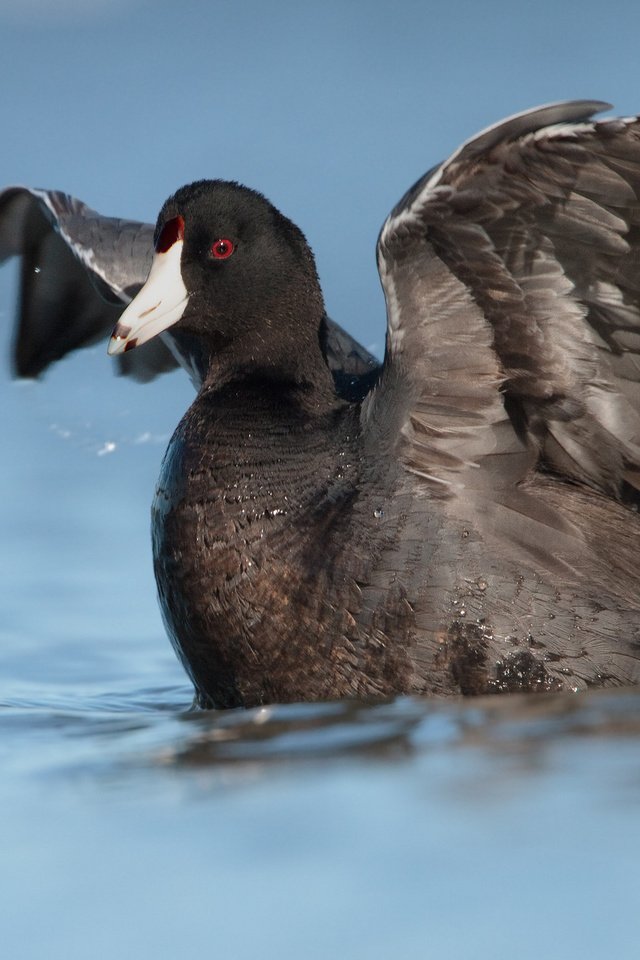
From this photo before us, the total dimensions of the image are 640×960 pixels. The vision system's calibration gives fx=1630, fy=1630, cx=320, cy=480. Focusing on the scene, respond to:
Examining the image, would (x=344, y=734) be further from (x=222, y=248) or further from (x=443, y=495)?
(x=222, y=248)

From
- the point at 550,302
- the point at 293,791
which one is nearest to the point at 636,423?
the point at 550,302

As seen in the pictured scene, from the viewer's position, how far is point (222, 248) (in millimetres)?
4961

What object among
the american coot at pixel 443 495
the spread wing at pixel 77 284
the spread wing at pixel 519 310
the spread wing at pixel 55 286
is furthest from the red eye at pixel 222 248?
the spread wing at pixel 55 286

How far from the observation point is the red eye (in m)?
4.95

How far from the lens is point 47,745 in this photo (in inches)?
170

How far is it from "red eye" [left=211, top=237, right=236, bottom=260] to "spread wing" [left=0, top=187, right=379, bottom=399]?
0.99 metres

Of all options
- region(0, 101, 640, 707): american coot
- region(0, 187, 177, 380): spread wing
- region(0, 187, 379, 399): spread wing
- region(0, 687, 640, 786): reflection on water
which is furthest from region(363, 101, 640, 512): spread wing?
region(0, 187, 177, 380): spread wing

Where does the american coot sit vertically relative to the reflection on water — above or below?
above

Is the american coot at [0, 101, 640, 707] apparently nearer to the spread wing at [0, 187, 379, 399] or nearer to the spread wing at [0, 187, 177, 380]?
the spread wing at [0, 187, 379, 399]

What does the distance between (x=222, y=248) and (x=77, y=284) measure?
1.88m

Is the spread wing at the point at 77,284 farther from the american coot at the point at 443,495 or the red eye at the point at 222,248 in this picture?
the american coot at the point at 443,495

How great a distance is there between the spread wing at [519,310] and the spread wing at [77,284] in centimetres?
136

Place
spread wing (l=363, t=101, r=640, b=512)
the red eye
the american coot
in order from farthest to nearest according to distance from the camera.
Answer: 1. the red eye
2. the american coot
3. spread wing (l=363, t=101, r=640, b=512)

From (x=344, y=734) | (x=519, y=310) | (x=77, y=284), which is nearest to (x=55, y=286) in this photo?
(x=77, y=284)
